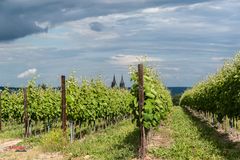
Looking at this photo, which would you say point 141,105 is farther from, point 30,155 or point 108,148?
point 30,155

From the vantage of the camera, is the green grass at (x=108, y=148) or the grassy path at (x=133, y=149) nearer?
the grassy path at (x=133, y=149)

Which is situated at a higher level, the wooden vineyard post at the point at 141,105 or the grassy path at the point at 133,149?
the wooden vineyard post at the point at 141,105

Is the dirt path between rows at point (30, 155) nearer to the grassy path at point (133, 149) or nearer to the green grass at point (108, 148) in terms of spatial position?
the grassy path at point (133, 149)

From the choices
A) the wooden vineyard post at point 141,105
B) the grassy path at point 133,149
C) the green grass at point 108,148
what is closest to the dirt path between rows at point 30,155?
the grassy path at point 133,149

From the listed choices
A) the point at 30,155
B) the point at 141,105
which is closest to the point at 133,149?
the point at 141,105

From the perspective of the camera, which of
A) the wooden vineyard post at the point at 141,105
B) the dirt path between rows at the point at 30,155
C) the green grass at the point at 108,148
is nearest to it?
the wooden vineyard post at the point at 141,105

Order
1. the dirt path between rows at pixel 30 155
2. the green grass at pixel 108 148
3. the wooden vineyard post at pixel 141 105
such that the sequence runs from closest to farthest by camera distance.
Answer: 1. the wooden vineyard post at pixel 141 105
2. the green grass at pixel 108 148
3. the dirt path between rows at pixel 30 155

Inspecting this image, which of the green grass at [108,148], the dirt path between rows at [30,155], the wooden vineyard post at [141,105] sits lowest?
the dirt path between rows at [30,155]

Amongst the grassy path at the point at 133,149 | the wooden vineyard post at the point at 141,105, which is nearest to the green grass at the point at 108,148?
the grassy path at the point at 133,149

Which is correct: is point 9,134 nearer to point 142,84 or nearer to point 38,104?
point 38,104

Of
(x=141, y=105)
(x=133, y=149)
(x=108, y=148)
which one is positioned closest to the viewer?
(x=141, y=105)

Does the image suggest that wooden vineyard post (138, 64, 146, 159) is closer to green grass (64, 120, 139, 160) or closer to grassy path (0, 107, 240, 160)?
grassy path (0, 107, 240, 160)

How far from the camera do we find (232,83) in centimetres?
2339

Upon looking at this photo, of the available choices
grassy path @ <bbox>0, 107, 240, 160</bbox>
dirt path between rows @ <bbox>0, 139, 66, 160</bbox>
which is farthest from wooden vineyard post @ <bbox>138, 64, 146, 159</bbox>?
dirt path between rows @ <bbox>0, 139, 66, 160</bbox>
